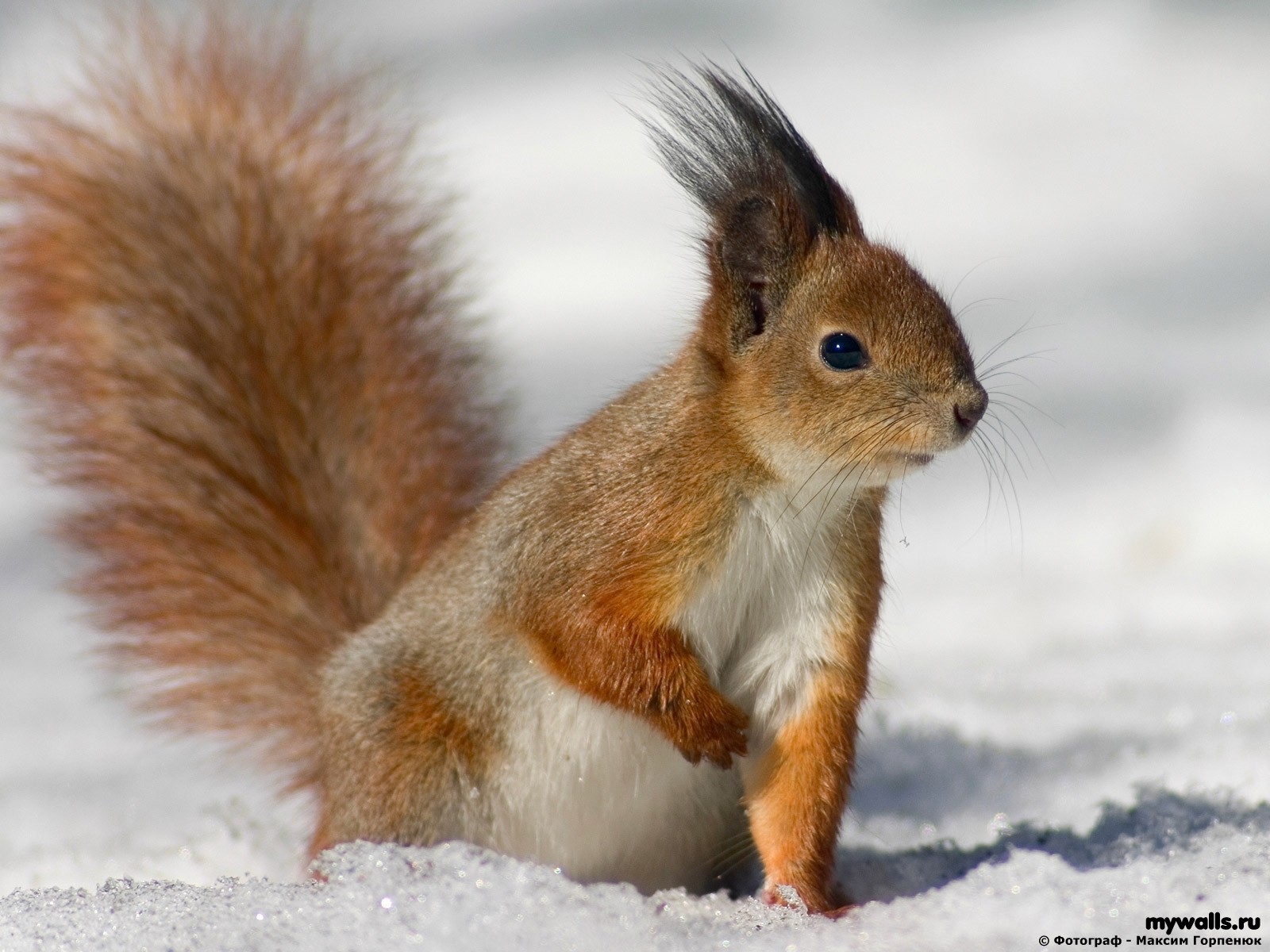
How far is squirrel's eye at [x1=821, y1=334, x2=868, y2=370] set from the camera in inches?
55.9

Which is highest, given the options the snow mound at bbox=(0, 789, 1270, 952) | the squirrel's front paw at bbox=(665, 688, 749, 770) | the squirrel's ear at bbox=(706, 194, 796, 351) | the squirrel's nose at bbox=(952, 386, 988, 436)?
the squirrel's ear at bbox=(706, 194, 796, 351)

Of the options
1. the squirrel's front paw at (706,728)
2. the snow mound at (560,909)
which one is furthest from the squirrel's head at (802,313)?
the snow mound at (560,909)

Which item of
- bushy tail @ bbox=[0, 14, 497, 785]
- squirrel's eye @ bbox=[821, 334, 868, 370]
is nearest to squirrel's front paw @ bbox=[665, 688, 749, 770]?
squirrel's eye @ bbox=[821, 334, 868, 370]

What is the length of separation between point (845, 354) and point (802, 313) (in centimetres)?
7

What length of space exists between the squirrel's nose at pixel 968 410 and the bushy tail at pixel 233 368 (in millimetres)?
859

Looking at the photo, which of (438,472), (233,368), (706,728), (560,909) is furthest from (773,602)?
(233,368)

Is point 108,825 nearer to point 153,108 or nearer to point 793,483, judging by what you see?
point 153,108

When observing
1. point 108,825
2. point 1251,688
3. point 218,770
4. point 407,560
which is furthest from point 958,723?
point 108,825

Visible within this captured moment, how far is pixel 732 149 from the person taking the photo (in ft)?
4.88

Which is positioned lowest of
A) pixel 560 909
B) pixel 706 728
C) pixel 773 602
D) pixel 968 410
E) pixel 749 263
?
pixel 560 909

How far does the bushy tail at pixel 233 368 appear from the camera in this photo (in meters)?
1.96

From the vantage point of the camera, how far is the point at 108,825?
2.08 m

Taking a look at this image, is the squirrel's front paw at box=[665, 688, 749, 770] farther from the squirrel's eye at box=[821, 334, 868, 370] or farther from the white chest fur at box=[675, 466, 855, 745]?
the squirrel's eye at box=[821, 334, 868, 370]

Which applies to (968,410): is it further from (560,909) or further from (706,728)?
(560,909)
